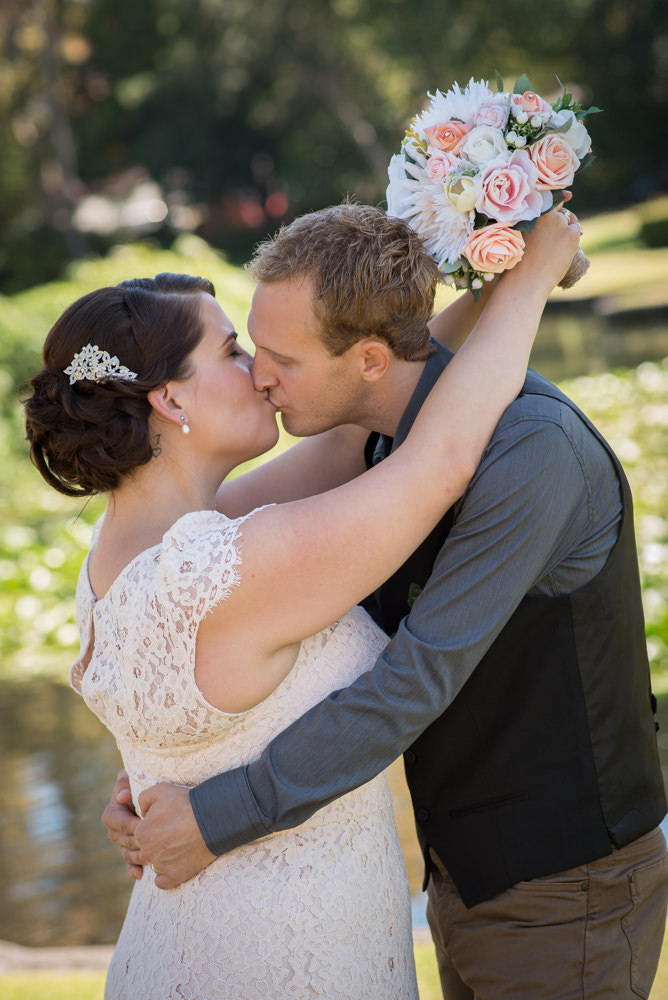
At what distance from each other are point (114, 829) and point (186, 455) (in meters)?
0.91

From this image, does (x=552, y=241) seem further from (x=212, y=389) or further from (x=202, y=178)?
(x=202, y=178)

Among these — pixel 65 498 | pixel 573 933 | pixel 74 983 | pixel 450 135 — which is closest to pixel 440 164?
pixel 450 135

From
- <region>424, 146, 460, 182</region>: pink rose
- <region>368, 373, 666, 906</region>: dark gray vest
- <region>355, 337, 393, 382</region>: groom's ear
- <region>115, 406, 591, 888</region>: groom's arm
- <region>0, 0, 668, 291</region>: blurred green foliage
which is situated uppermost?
<region>424, 146, 460, 182</region>: pink rose

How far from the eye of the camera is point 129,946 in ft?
8.13

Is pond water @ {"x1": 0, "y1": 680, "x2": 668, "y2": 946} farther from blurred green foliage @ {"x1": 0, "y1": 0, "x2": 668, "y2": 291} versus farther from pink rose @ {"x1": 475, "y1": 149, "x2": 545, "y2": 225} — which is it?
blurred green foliage @ {"x1": 0, "y1": 0, "x2": 668, "y2": 291}

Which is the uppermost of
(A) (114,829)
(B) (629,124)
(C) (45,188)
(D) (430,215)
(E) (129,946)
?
(D) (430,215)

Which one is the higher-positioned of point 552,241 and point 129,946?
point 552,241

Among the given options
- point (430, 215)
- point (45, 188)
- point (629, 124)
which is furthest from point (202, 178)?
point (430, 215)

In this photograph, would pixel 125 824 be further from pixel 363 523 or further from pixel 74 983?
pixel 74 983

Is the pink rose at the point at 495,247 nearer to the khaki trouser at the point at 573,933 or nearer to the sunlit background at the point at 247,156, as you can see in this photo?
the khaki trouser at the point at 573,933

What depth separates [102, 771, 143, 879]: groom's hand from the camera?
8.08 ft

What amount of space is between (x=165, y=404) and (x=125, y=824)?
3.25 ft

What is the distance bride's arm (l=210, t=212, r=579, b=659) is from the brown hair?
289 mm

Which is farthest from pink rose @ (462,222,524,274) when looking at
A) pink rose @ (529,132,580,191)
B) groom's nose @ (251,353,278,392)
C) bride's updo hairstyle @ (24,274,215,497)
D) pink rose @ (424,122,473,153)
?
bride's updo hairstyle @ (24,274,215,497)
